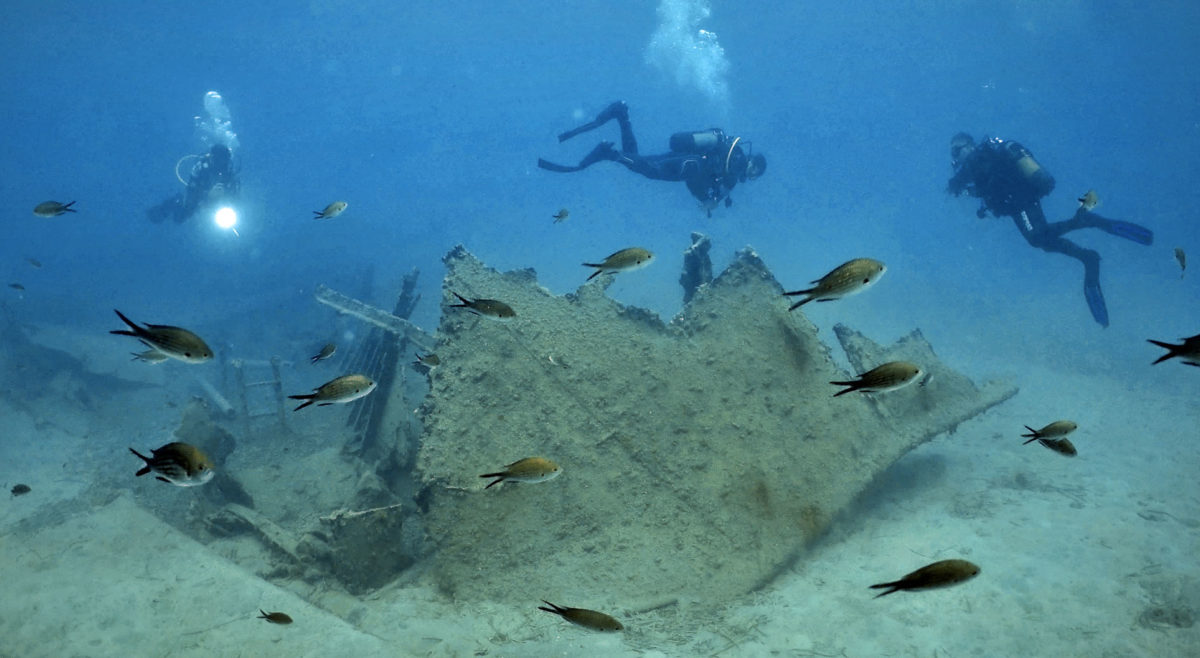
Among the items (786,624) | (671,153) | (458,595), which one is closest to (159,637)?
(458,595)

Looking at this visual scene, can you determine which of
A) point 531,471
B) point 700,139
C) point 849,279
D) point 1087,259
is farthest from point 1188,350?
point 1087,259

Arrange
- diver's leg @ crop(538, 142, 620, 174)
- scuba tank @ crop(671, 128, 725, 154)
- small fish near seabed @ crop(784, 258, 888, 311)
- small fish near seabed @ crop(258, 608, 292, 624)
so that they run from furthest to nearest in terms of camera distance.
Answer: diver's leg @ crop(538, 142, 620, 174), scuba tank @ crop(671, 128, 725, 154), small fish near seabed @ crop(258, 608, 292, 624), small fish near seabed @ crop(784, 258, 888, 311)

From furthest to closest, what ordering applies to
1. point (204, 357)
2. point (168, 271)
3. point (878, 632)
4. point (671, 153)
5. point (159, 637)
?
point (168, 271) → point (671, 153) → point (878, 632) → point (159, 637) → point (204, 357)

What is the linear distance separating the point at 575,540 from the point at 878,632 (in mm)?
2524

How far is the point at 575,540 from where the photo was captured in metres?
4.75

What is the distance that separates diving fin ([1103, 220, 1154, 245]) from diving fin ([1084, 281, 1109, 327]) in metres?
1.05

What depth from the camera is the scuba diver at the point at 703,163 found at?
39.9 ft

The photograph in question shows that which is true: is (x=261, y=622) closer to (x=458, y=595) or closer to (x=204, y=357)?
(x=458, y=595)

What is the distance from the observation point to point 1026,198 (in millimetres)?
11672

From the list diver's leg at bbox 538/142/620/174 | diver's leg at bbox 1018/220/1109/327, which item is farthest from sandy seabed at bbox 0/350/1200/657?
diver's leg at bbox 538/142/620/174

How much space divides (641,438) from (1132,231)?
11929 millimetres

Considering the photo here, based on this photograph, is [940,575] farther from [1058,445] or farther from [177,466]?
[177,466]

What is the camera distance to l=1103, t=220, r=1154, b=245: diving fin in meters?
10.3

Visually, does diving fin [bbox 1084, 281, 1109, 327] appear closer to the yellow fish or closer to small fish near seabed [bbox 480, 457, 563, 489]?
the yellow fish
